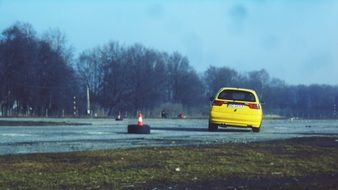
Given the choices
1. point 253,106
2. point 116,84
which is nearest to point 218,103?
point 253,106

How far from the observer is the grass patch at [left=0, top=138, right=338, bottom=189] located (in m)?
7.52

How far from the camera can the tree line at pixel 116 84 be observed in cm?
9169

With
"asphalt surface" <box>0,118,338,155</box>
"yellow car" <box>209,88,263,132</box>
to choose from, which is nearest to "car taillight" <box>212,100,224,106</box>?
"yellow car" <box>209,88,263,132</box>

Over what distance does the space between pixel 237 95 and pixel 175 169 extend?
13.9 metres

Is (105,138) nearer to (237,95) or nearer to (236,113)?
(236,113)

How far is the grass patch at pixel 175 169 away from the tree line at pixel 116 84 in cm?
7857

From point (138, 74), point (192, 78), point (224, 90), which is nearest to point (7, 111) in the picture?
point (138, 74)

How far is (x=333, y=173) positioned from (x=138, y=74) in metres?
119

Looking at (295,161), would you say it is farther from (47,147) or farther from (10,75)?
(10,75)

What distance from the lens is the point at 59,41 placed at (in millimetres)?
103625

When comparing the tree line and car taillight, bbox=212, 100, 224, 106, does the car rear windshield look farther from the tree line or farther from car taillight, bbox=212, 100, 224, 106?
the tree line

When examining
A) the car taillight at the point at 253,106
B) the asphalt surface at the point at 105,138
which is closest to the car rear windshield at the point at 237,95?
the car taillight at the point at 253,106

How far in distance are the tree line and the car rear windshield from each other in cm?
6807

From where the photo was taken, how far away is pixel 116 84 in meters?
121
